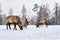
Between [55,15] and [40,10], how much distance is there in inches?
203

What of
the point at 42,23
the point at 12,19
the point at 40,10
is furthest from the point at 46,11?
the point at 12,19

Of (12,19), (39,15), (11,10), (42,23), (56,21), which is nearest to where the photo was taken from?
(12,19)

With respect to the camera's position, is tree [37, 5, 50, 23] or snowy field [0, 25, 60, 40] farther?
tree [37, 5, 50, 23]

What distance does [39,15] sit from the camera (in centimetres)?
6462

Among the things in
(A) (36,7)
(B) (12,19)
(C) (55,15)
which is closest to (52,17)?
(C) (55,15)

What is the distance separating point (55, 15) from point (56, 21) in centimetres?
387

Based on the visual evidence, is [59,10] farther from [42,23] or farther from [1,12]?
[42,23]

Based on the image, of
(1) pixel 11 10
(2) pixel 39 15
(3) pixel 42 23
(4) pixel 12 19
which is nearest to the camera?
(4) pixel 12 19

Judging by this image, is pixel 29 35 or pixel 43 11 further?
pixel 43 11

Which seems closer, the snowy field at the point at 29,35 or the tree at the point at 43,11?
the snowy field at the point at 29,35

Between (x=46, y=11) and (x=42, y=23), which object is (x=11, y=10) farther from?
(x=42, y=23)

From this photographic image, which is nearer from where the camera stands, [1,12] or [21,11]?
[1,12]

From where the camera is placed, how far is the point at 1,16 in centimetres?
6819

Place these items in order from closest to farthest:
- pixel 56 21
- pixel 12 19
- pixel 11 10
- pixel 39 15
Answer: pixel 12 19 → pixel 56 21 → pixel 39 15 → pixel 11 10
